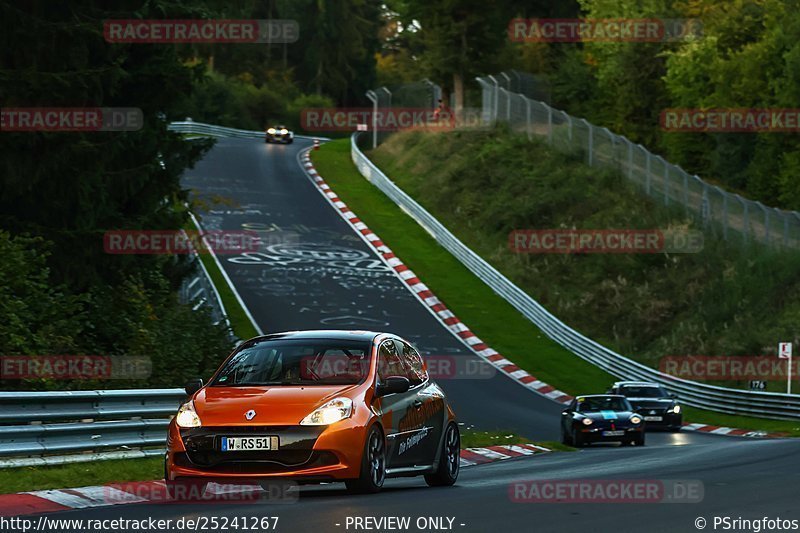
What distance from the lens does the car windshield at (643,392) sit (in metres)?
32.8

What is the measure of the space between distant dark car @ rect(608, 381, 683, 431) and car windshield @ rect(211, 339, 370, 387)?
63.9 feet

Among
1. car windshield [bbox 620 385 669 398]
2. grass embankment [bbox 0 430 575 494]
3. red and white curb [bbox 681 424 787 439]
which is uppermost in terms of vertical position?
grass embankment [bbox 0 430 575 494]

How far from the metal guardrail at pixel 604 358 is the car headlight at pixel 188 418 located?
24.5m

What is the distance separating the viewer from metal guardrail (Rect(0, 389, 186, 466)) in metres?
14.1

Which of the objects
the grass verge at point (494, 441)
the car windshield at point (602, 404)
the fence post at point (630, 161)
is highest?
the fence post at point (630, 161)

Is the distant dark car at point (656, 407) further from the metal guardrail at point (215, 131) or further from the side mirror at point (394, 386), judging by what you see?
the metal guardrail at point (215, 131)

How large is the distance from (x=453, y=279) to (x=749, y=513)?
124 feet

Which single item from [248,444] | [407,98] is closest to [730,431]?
[248,444]

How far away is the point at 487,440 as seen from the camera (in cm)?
2339

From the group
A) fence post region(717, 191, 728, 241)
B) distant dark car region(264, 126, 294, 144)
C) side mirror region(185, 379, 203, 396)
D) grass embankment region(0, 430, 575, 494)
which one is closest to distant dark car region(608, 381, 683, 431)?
fence post region(717, 191, 728, 241)

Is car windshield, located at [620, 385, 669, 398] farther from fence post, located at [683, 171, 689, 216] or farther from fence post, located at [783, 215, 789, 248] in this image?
fence post, located at [683, 171, 689, 216]

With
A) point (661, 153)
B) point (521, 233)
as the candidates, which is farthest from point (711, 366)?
point (661, 153)

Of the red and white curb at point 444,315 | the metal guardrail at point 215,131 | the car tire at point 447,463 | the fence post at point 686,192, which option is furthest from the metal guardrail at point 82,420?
the metal guardrail at point 215,131

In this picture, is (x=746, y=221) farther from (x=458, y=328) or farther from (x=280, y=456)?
(x=280, y=456)
